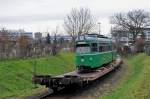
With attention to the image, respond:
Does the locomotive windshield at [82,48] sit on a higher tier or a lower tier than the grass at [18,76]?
higher

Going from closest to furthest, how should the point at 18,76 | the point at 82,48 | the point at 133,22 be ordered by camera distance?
the point at 82,48 < the point at 18,76 < the point at 133,22

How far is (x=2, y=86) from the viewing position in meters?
25.6

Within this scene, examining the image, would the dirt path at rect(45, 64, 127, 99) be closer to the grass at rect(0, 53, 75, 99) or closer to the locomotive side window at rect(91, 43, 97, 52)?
the grass at rect(0, 53, 75, 99)

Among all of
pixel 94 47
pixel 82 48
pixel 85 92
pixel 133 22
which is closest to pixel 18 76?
pixel 82 48

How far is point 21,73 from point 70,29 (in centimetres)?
6100

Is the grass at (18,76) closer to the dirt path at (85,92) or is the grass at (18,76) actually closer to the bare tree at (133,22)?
the dirt path at (85,92)

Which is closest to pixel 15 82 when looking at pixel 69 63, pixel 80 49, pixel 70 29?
pixel 80 49

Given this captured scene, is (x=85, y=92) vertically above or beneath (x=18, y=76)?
beneath

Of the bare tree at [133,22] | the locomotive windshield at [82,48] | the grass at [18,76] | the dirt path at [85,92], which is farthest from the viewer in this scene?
the bare tree at [133,22]

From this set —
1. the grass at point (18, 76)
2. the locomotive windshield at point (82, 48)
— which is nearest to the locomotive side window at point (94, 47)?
the locomotive windshield at point (82, 48)

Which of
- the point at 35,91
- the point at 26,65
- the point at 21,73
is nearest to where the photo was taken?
the point at 35,91

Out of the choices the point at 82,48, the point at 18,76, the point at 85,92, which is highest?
the point at 82,48

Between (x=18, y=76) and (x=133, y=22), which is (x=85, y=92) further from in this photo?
→ (x=133, y=22)

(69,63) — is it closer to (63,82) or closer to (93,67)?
(93,67)
